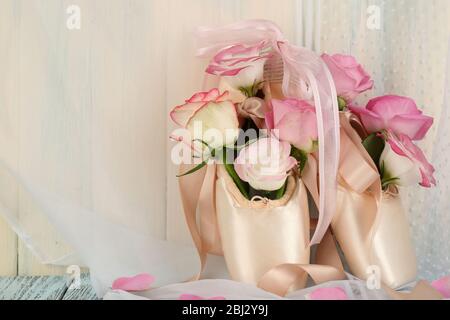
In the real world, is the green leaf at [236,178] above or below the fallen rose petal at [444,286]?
A: above

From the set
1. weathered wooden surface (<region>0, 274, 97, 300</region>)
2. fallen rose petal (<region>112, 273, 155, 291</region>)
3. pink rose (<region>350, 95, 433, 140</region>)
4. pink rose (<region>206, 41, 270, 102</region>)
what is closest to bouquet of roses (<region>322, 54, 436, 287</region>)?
pink rose (<region>350, 95, 433, 140</region>)

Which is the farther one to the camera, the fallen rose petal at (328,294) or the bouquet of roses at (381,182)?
the bouquet of roses at (381,182)

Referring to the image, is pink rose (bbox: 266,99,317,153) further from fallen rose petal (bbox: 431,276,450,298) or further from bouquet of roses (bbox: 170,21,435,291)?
fallen rose petal (bbox: 431,276,450,298)

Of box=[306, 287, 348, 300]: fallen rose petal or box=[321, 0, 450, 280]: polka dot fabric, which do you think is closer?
box=[306, 287, 348, 300]: fallen rose petal

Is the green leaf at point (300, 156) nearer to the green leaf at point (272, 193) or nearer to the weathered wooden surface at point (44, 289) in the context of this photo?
the green leaf at point (272, 193)

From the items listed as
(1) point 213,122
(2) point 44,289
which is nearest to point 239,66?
(1) point 213,122

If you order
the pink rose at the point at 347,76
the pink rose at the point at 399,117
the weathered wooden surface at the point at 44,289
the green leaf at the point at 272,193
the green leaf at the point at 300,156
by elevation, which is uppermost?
the pink rose at the point at 347,76

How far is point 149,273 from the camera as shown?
958 millimetres

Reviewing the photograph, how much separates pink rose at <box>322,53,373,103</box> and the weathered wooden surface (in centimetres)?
53

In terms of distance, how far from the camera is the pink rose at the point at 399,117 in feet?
2.88

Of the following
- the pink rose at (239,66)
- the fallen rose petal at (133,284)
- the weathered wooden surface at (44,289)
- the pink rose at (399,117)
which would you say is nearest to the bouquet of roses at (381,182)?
the pink rose at (399,117)

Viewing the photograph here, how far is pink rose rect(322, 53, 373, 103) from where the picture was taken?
0.89 m

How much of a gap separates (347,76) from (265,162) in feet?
0.70

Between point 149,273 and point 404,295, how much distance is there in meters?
0.41
